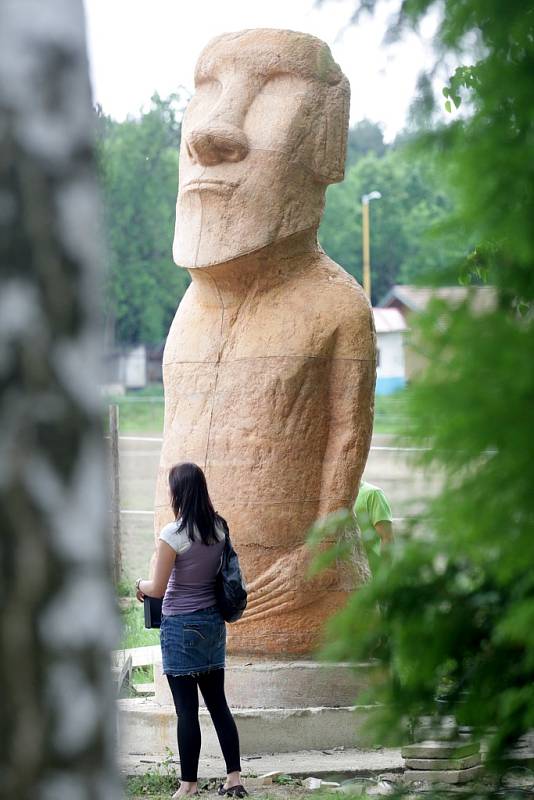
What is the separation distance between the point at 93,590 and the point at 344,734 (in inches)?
212

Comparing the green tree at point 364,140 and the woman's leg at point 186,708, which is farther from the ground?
the green tree at point 364,140

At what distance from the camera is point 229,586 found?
554 centimetres

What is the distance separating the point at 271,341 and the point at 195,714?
210 cm

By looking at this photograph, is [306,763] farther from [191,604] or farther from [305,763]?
[191,604]

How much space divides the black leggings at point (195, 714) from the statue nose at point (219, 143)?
2.80m

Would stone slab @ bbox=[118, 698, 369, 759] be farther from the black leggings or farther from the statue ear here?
the statue ear

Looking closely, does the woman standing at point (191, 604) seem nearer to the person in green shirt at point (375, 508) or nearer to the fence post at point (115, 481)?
the person in green shirt at point (375, 508)

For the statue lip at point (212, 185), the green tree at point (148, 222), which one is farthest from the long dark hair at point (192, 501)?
the green tree at point (148, 222)

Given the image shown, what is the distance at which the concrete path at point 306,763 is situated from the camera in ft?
20.5

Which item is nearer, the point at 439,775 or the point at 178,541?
the point at 178,541

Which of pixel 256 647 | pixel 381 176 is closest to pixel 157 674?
pixel 256 647

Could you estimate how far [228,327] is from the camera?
7059 mm

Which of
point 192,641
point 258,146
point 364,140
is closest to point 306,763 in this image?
point 192,641

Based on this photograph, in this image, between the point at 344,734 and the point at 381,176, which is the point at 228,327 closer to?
the point at 344,734
